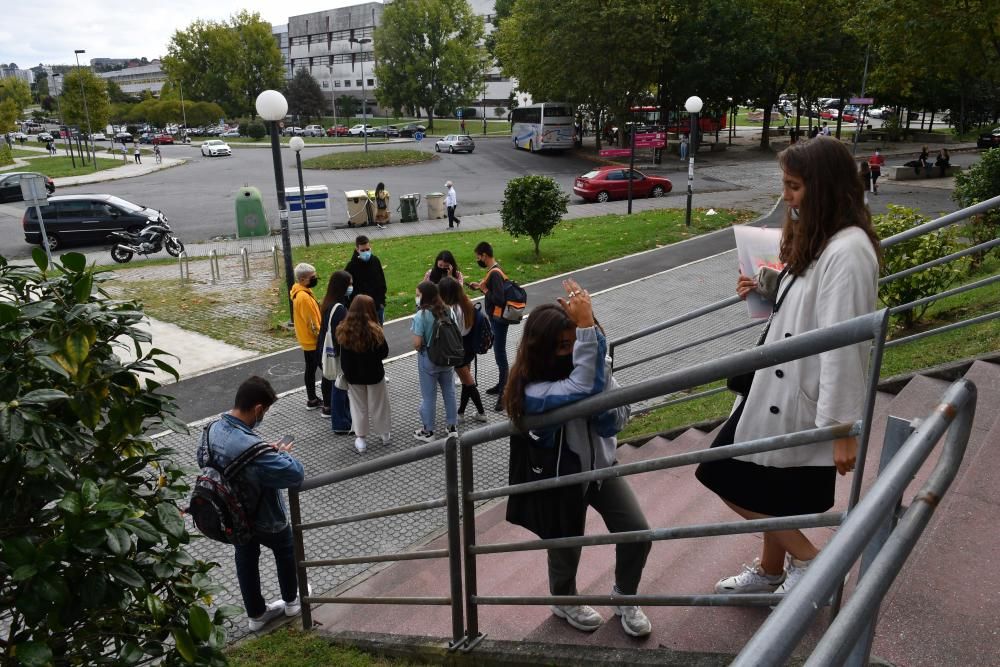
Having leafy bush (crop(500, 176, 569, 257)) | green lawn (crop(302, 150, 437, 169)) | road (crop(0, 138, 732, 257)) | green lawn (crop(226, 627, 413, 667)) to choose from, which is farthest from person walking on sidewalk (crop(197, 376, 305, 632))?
green lawn (crop(302, 150, 437, 169))

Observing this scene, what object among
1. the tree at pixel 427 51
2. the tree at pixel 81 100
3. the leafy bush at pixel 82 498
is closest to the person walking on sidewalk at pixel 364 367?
the leafy bush at pixel 82 498

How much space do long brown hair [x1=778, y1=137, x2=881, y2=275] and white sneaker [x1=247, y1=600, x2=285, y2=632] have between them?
3876mm

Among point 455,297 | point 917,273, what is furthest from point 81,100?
point 917,273

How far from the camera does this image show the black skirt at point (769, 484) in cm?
268

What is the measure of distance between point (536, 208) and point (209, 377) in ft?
27.2

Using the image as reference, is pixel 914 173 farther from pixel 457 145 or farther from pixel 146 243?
pixel 146 243

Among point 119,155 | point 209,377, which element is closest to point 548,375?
point 209,377

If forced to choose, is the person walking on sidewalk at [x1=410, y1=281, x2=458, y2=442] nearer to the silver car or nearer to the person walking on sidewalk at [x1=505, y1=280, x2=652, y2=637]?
the person walking on sidewalk at [x1=505, y1=280, x2=652, y2=637]

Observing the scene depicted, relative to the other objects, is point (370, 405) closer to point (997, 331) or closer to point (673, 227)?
point (997, 331)

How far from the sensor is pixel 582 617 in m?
3.46

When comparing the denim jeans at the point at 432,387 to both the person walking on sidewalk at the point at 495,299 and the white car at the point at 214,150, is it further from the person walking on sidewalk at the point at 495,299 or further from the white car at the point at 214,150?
the white car at the point at 214,150

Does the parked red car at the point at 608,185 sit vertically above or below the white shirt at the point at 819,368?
below

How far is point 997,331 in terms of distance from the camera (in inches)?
232

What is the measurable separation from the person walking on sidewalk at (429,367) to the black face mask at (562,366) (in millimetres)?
4353
